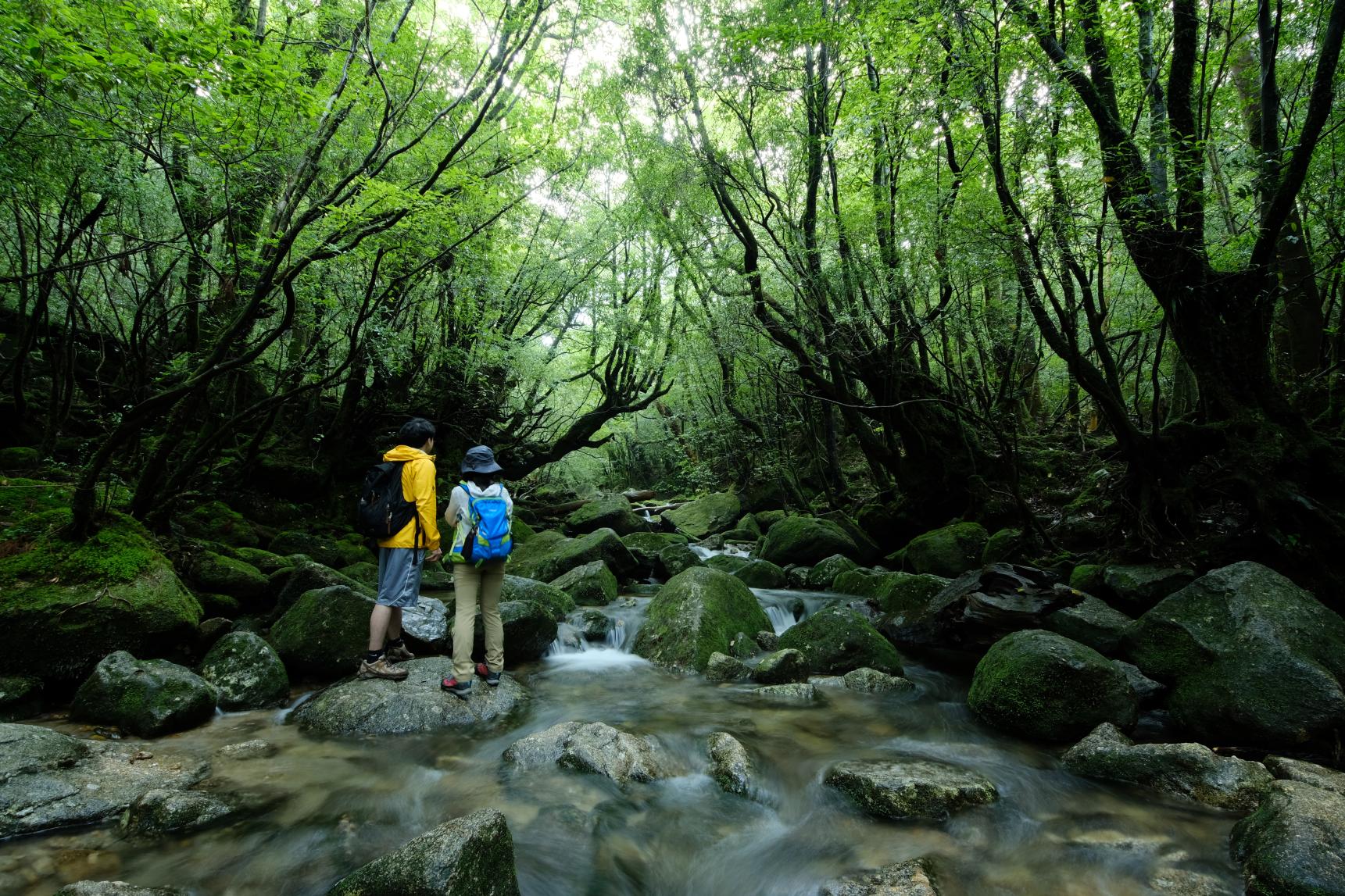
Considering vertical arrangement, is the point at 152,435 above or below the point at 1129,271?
below

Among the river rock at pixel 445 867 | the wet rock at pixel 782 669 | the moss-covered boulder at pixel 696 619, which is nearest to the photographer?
the river rock at pixel 445 867

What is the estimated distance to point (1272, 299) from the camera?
21.9 ft

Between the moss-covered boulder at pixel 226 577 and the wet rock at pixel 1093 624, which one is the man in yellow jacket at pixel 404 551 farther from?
the wet rock at pixel 1093 624

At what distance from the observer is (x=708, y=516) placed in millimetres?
21609

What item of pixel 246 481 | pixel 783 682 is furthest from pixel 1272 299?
pixel 246 481

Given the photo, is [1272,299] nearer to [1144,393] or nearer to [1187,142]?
[1187,142]

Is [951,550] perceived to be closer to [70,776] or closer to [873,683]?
[873,683]

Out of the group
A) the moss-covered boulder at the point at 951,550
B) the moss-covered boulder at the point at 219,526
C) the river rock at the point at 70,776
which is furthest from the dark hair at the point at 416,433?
the moss-covered boulder at the point at 951,550

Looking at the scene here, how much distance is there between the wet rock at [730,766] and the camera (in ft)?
15.6

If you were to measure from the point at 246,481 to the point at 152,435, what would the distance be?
1656mm

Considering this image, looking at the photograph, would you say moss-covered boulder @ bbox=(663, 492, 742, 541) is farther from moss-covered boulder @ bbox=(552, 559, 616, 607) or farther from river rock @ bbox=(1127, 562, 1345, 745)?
river rock @ bbox=(1127, 562, 1345, 745)

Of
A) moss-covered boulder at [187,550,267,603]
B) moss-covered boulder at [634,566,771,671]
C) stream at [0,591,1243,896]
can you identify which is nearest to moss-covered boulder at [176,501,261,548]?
moss-covered boulder at [187,550,267,603]

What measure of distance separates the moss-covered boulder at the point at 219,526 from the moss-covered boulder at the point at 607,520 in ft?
29.8

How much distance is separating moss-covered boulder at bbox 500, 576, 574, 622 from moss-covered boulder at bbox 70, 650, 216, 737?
3.94 metres
